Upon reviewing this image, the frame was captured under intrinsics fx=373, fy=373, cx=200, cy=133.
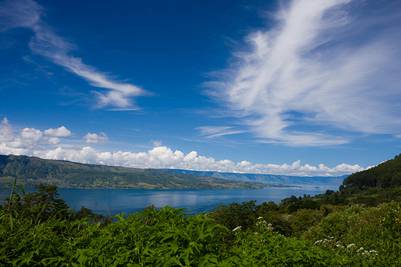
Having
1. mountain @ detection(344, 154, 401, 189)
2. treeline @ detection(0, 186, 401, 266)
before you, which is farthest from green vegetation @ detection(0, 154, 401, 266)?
mountain @ detection(344, 154, 401, 189)

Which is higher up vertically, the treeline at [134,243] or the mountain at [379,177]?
the mountain at [379,177]

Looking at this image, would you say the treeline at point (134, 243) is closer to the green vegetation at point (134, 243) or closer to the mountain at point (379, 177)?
the green vegetation at point (134, 243)

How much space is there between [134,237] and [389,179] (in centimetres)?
14783

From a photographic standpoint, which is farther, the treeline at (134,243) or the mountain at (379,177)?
the mountain at (379,177)

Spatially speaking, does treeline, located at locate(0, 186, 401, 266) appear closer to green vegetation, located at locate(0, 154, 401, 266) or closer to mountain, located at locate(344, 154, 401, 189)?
green vegetation, located at locate(0, 154, 401, 266)

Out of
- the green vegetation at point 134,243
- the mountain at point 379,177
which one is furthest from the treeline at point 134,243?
the mountain at point 379,177

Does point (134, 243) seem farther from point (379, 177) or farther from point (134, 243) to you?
point (379, 177)

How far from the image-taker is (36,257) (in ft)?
14.1

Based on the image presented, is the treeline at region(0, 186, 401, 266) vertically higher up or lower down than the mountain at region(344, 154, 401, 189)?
lower down

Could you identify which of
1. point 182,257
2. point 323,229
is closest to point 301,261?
point 182,257

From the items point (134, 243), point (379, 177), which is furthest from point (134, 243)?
point (379, 177)

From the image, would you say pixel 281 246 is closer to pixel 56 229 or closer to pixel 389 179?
pixel 56 229

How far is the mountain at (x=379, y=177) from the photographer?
132m

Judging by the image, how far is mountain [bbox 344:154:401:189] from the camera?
132 meters
